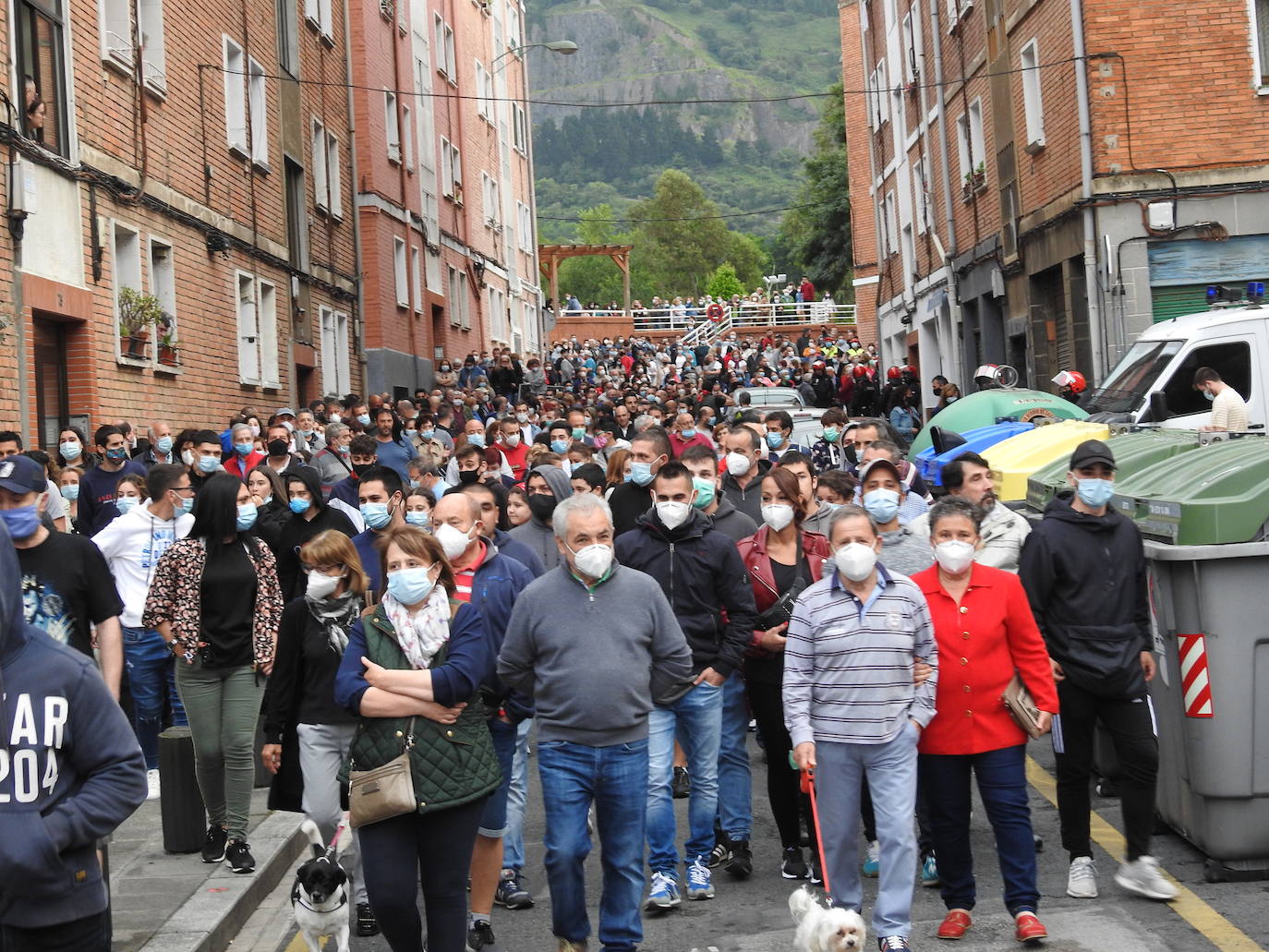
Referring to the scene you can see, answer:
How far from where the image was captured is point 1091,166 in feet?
73.0

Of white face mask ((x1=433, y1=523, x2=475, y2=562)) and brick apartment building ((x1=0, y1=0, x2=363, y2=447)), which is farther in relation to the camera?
brick apartment building ((x1=0, y1=0, x2=363, y2=447))

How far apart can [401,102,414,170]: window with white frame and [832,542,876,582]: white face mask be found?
33.5 metres

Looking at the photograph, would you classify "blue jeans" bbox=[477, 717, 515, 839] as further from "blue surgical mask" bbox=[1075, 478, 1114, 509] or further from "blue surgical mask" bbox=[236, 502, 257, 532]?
"blue surgical mask" bbox=[1075, 478, 1114, 509]

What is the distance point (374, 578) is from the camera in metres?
8.42

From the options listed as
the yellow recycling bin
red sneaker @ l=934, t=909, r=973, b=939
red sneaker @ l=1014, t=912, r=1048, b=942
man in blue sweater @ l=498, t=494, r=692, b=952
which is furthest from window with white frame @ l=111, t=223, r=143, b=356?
red sneaker @ l=1014, t=912, r=1048, b=942

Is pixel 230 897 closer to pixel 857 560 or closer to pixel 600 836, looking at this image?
pixel 600 836

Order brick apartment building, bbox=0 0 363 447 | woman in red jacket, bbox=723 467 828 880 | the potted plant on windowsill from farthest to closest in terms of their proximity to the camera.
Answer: the potted plant on windowsill < brick apartment building, bbox=0 0 363 447 < woman in red jacket, bbox=723 467 828 880

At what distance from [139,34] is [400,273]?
57.9 feet

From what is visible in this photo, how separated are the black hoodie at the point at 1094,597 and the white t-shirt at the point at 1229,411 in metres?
7.11

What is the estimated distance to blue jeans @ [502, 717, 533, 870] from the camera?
758cm

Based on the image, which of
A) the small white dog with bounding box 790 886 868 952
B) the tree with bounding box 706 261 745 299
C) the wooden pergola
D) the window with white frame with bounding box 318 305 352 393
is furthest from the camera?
the tree with bounding box 706 261 745 299

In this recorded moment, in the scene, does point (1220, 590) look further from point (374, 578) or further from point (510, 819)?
point (374, 578)

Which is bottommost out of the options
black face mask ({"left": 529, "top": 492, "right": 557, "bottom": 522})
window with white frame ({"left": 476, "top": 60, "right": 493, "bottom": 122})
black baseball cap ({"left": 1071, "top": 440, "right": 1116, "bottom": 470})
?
black face mask ({"left": 529, "top": 492, "right": 557, "bottom": 522})

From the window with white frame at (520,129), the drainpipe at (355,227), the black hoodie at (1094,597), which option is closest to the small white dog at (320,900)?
the black hoodie at (1094,597)
